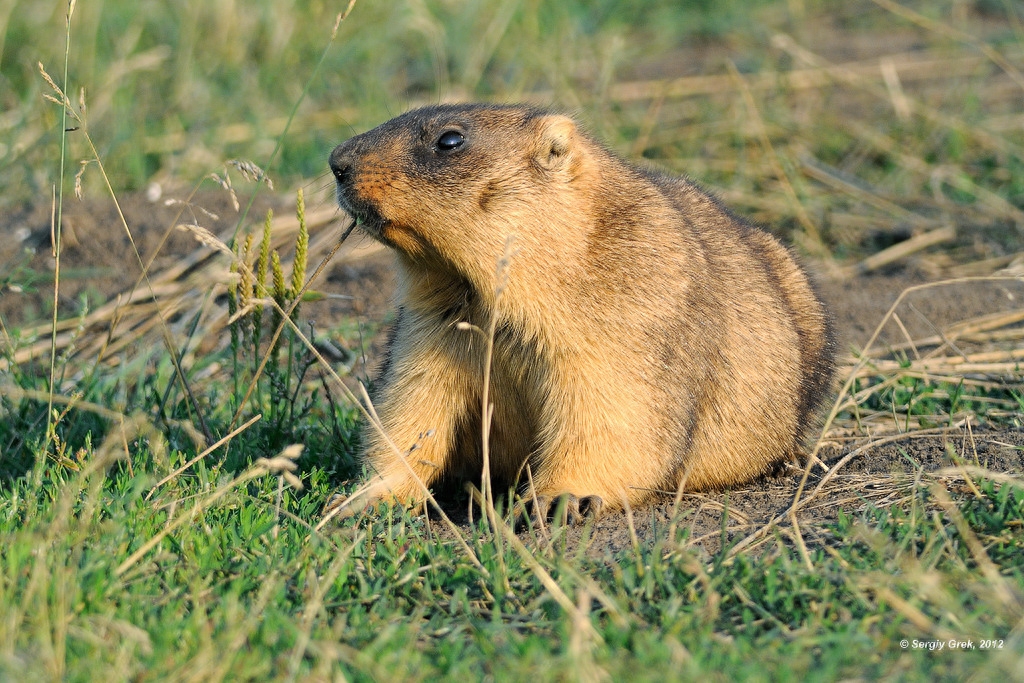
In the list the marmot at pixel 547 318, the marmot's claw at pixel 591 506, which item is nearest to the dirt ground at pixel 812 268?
the marmot's claw at pixel 591 506

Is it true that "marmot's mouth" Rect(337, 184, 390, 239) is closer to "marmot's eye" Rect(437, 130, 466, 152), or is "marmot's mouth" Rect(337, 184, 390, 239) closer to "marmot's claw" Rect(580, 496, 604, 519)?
"marmot's eye" Rect(437, 130, 466, 152)

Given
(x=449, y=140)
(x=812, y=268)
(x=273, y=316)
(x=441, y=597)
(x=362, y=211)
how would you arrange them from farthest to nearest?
(x=812, y=268)
(x=273, y=316)
(x=449, y=140)
(x=362, y=211)
(x=441, y=597)

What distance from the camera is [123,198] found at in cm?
756

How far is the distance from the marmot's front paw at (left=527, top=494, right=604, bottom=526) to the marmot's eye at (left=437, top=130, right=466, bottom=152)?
1.24 metres

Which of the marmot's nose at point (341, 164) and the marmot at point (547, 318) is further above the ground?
the marmot's nose at point (341, 164)

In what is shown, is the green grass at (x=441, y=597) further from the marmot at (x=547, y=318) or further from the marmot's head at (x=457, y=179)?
the marmot's head at (x=457, y=179)

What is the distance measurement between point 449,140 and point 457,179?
0.17 meters

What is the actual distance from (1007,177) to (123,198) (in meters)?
6.03

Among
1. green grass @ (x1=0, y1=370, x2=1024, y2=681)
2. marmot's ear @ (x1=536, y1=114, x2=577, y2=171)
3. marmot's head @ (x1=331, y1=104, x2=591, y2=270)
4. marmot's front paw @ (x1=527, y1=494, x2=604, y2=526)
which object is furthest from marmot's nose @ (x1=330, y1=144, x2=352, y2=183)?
marmot's front paw @ (x1=527, y1=494, x2=604, y2=526)

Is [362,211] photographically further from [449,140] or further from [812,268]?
[812,268]

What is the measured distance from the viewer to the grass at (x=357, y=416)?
2.90 m

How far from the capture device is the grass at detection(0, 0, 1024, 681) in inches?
114

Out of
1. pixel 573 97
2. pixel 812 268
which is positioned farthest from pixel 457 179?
pixel 573 97

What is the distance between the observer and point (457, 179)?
155 inches
